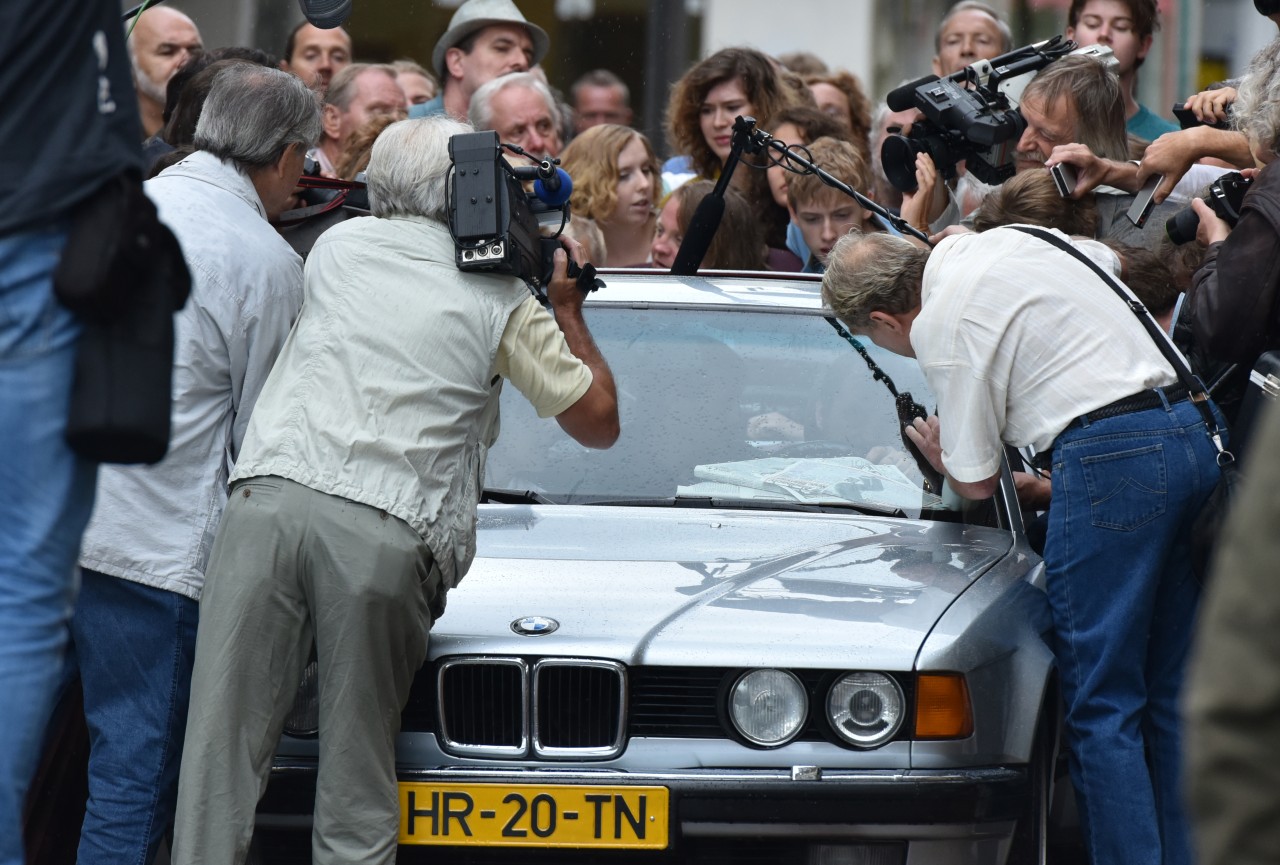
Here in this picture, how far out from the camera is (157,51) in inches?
291

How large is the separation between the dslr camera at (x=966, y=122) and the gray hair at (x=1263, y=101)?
0.86m

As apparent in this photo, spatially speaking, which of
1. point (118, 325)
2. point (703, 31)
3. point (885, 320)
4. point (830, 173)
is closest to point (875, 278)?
point (885, 320)

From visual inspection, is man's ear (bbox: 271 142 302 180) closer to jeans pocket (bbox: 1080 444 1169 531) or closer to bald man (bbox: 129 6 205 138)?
jeans pocket (bbox: 1080 444 1169 531)

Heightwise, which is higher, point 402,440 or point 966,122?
point 966,122

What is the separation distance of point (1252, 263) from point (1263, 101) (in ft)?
1.40

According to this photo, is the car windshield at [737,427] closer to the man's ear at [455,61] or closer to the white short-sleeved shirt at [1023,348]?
the white short-sleeved shirt at [1023,348]

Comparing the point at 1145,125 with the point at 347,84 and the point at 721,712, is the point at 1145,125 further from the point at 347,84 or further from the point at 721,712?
the point at 721,712

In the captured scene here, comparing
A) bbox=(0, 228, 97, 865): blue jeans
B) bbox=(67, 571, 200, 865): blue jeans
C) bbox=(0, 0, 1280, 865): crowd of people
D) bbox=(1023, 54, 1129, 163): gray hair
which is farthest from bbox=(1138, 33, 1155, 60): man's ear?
bbox=(0, 228, 97, 865): blue jeans

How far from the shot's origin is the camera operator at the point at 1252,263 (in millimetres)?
4059

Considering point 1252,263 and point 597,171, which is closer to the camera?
point 1252,263

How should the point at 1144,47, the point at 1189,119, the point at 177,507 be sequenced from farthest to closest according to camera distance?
1. the point at 1144,47
2. the point at 1189,119
3. the point at 177,507

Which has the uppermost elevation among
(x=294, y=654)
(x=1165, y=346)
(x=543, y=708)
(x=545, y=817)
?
(x=1165, y=346)

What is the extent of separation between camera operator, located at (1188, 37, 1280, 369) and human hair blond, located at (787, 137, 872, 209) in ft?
5.65

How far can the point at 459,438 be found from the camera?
362 cm
